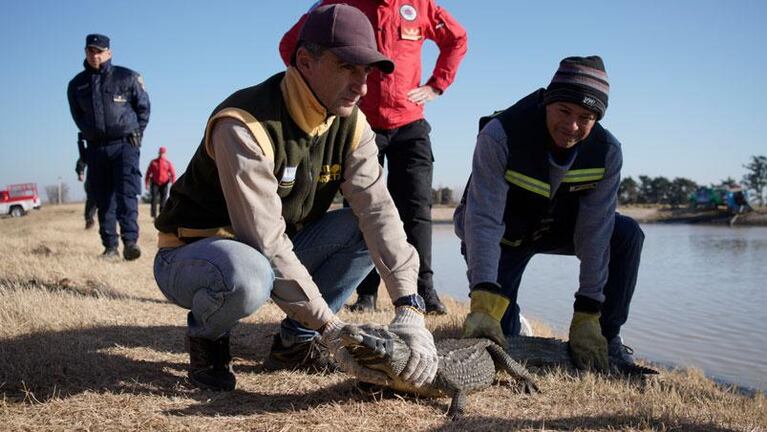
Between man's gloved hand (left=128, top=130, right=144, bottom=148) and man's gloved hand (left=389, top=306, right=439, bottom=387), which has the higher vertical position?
man's gloved hand (left=128, top=130, right=144, bottom=148)

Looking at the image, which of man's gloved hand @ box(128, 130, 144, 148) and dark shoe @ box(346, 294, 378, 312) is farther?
man's gloved hand @ box(128, 130, 144, 148)

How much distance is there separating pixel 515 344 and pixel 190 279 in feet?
5.75

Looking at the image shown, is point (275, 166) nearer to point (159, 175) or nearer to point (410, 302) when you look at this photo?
point (410, 302)

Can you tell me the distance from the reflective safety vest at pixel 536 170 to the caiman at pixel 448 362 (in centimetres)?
83

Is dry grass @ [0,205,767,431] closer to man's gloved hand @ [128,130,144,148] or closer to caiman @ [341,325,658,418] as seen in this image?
caiman @ [341,325,658,418]

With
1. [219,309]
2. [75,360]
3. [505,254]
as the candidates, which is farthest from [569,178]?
[75,360]

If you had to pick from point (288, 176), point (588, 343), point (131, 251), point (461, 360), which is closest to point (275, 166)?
point (288, 176)

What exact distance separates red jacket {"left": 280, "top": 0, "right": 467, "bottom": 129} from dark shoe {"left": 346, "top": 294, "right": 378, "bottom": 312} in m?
1.29

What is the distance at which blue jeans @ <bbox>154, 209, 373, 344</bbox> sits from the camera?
8.71ft

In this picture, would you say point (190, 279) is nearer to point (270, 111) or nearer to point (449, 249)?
point (270, 111)

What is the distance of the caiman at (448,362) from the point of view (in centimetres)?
250

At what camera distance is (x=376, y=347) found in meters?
2.46

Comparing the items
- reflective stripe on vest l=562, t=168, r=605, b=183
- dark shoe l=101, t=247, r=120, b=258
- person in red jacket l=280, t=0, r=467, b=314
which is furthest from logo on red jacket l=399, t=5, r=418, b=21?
dark shoe l=101, t=247, r=120, b=258

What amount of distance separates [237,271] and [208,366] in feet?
→ 1.81
